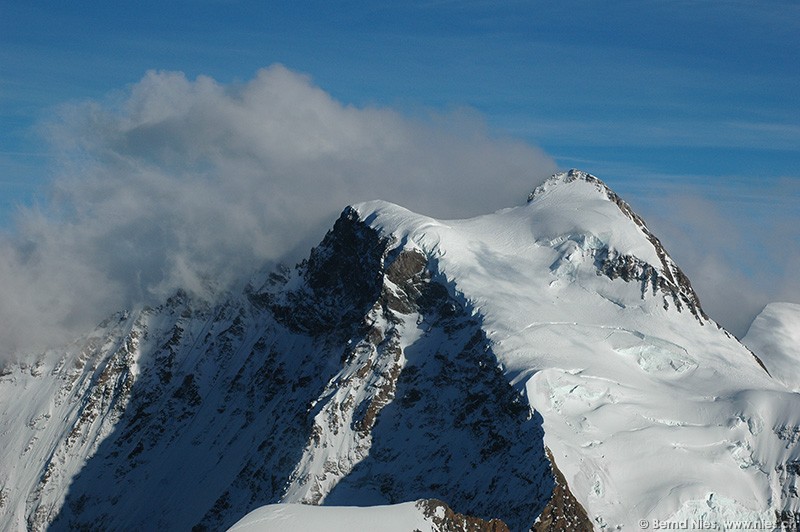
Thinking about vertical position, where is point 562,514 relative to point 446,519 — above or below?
above

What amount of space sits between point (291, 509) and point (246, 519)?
6290 millimetres

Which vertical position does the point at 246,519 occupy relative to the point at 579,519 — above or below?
below

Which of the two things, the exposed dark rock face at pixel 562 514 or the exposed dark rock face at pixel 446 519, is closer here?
the exposed dark rock face at pixel 446 519

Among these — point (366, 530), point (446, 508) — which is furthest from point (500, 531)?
point (366, 530)

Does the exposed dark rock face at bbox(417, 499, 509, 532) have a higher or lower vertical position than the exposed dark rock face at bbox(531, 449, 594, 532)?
lower

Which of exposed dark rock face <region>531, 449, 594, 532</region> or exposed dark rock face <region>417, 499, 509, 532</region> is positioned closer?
exposed dark rock face <region>417, 499, 509, 532</region>

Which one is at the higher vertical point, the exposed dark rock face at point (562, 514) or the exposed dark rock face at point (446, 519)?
the exposed dark rock face at point (562, 514)

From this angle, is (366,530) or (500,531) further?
(500,531)

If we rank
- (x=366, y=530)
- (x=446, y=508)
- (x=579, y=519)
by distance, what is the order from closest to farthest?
(x=366, y=530) < (x=446, y=508) < (x=579, y=519)

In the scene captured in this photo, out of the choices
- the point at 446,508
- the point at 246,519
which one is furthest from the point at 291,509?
the point at 446,508

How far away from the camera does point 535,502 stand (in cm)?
19775

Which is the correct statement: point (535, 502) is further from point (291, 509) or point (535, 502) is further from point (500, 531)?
point (291, 509)

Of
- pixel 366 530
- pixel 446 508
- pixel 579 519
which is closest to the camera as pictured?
pixel 366 530

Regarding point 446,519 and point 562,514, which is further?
point 562,514
